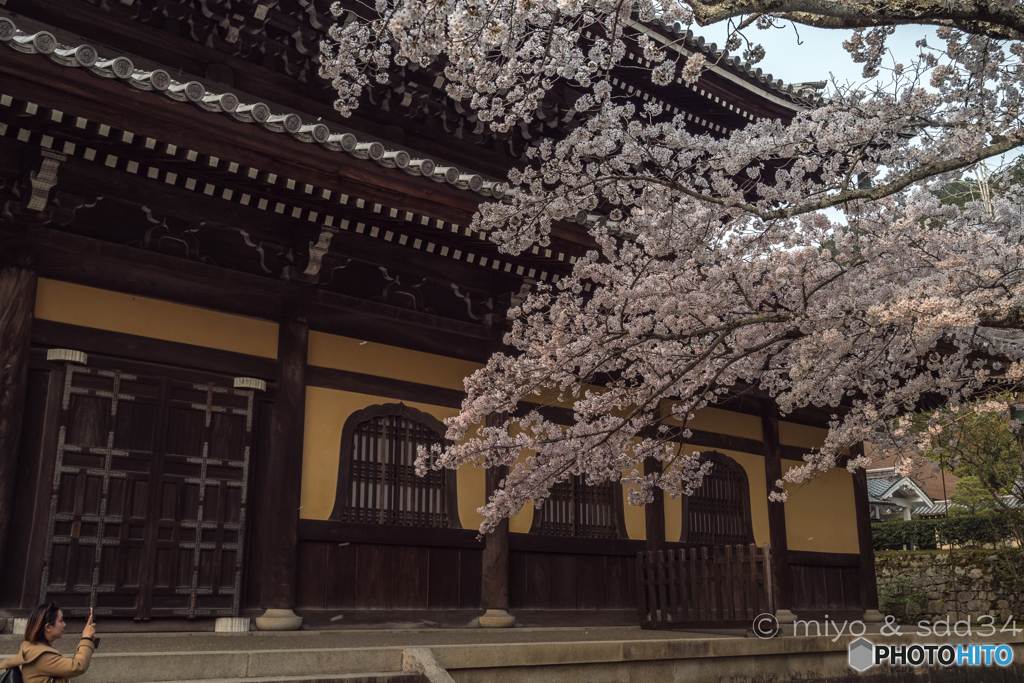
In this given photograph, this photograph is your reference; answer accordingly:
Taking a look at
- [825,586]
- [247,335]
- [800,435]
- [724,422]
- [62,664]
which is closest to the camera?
[62,664]

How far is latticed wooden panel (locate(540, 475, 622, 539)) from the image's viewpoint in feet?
28.8

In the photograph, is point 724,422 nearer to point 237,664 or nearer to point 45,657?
point 237,664

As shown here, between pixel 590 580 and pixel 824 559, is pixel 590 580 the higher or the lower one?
the lower one

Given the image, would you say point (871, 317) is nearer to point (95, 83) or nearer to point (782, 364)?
point (782, 364)

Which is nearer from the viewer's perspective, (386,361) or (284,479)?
(284,479)

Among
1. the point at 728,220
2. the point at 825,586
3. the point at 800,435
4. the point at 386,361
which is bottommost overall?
the point at 825,586

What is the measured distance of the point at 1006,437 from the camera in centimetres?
1692

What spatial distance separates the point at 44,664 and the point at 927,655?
8.51m

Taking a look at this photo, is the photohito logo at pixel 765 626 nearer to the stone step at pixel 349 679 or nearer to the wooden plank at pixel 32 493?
the stone step at pixel 349 679

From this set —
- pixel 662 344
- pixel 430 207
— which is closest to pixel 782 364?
pixel 662 344

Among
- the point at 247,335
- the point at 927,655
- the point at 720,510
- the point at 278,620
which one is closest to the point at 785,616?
the point at 720,510

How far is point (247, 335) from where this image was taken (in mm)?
7180

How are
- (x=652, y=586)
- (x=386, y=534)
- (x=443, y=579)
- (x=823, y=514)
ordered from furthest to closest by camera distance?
(x=823, y=514) → (x=652, y=586) → (x=443, y=579) → (x=386, y=534)

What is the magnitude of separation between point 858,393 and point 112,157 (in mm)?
10422
